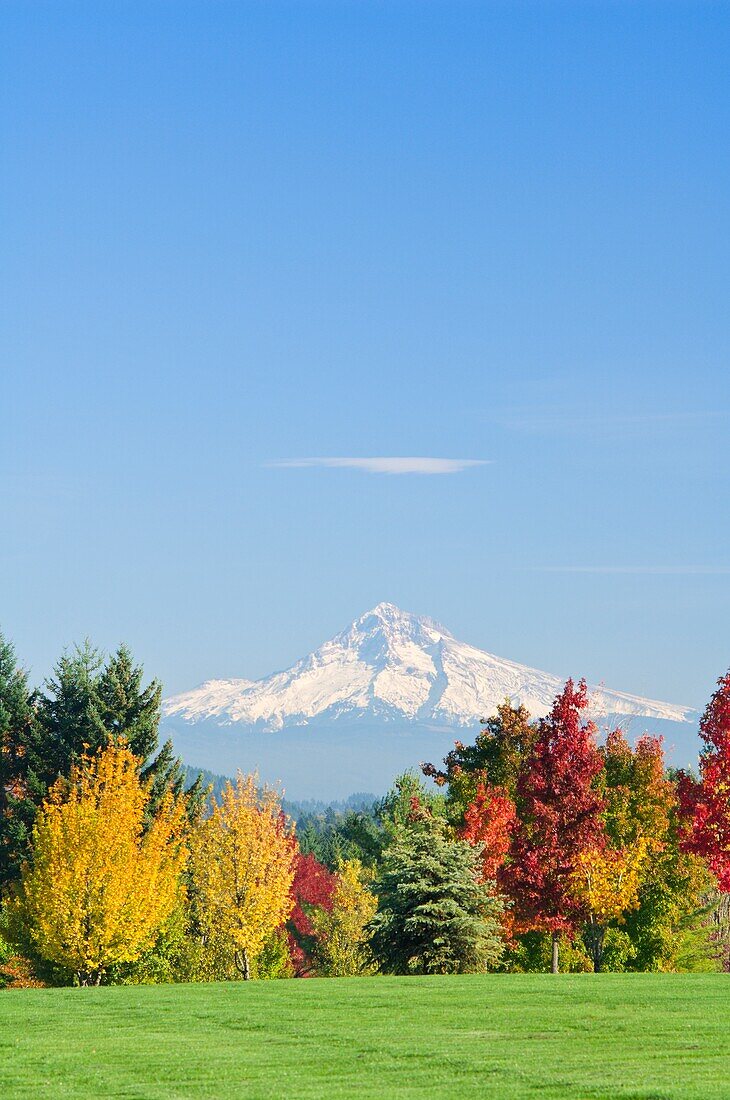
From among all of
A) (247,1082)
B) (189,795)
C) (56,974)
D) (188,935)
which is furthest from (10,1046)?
(189,795)

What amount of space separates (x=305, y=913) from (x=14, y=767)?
3107cm

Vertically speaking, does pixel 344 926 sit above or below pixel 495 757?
below

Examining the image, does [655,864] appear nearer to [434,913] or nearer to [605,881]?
[605,881]

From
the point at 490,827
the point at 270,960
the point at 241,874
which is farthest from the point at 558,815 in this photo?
the point at 270,960

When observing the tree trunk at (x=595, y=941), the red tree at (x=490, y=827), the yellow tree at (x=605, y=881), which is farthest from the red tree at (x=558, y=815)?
the tree trunk at (x=595, y=941)

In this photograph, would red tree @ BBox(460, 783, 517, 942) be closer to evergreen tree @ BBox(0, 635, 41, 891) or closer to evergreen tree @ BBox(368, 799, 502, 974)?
evergreen tree @ BBox(368, 799, 502, 974)

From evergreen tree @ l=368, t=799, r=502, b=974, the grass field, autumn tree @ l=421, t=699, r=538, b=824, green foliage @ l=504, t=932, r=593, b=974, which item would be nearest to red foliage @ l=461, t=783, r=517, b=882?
autumn tree @ l=421, t=699, r=538, b=824

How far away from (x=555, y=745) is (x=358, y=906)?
4008 centimetres

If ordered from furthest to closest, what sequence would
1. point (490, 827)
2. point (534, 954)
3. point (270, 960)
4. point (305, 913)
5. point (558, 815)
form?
point (305, 913) → point (270, 960) → point (534, 954) → point (490, 827) → point (558, 815)

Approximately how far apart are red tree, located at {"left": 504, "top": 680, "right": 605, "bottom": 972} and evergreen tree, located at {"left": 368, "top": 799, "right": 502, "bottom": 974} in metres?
1.36

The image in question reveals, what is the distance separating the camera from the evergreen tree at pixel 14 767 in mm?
58281

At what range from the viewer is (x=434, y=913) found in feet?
129

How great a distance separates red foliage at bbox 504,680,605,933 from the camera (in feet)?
131

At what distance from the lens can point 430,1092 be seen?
1841 centimetres
